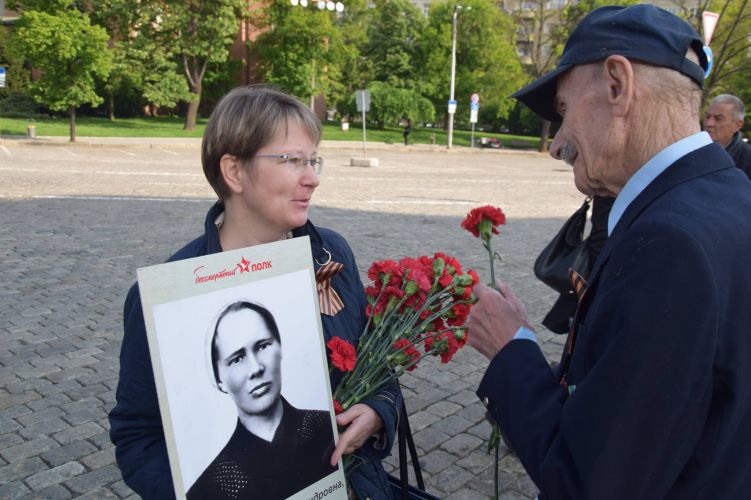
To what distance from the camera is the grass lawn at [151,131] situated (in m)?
32.3

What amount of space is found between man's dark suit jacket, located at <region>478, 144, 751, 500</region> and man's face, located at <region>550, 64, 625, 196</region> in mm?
174

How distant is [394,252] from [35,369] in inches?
202

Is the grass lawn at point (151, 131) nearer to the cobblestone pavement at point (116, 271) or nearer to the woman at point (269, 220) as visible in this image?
the cobblestone pavement at point (116, 271)

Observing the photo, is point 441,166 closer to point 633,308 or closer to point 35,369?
point 35,369

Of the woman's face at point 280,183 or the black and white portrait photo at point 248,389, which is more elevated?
the woman's face at point 280,183

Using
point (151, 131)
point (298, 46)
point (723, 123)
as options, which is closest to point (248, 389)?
point (723, 123)

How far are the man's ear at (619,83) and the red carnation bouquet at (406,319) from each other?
751mm

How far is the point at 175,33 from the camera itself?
124ft

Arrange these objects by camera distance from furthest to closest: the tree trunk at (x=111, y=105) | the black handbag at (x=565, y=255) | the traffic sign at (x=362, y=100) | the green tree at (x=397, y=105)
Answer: the green tree at (x=397, y=105), the tree trunk at (x=111, y=105), the traffic sign at (x=362, y=100), the black handbag at (x=565, y=255)

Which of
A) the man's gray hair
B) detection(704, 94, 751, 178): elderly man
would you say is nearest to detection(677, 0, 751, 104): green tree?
the man's gray hair

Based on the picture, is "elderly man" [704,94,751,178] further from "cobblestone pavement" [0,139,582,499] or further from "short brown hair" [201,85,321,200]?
"short brown hair" [201,85,321,200]

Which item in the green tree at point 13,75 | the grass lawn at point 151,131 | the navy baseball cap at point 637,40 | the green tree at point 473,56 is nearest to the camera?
the navy baseball cap at point 637,40

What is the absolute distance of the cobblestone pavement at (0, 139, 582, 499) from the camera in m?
3.90

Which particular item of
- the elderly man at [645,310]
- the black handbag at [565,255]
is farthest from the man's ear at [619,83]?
the black handbag at [565,255]
